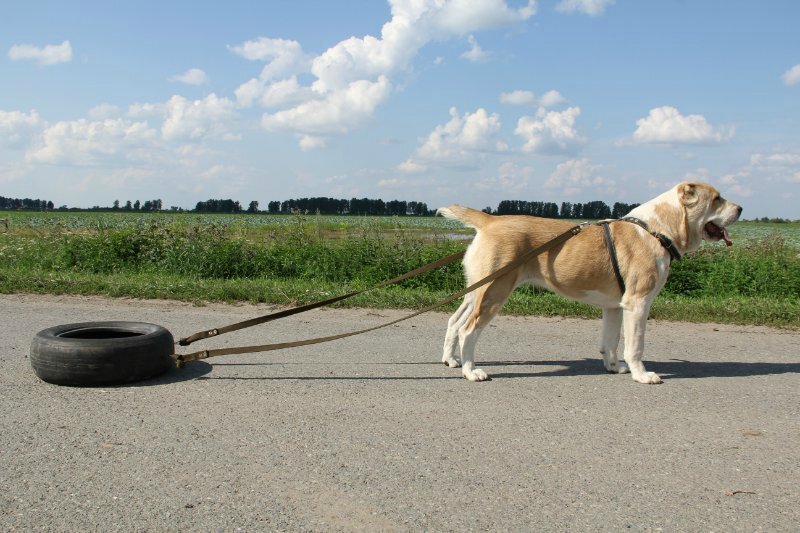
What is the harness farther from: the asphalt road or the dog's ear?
the asphalt road

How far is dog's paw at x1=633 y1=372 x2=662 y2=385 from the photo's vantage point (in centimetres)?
605

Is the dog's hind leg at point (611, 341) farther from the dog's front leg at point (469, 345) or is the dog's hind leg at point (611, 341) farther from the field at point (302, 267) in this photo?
the field at point (302, 267)

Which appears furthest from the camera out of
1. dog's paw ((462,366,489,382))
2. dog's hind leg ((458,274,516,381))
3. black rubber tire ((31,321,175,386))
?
dog's hind leg ((458,274,516,381))

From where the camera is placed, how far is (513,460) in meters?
4.15

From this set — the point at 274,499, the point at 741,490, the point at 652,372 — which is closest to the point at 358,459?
the point at 274,499

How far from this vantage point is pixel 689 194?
6.38 metres

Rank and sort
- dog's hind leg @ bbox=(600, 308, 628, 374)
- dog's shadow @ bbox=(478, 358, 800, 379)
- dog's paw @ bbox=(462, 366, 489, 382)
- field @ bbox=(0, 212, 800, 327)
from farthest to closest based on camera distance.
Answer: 1. field @ bbox=(0, 212, 800, 327)
2. dog's hind leg @ bbox=(600, 308, 628, 374)
3. dog's shadow @ bbox=(478, 358, 800, 379)
4. dog's paw @ bbox=(462, 366, 489, 382)

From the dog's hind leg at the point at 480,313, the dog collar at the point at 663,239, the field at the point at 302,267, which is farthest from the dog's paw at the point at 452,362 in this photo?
the field at the point at 302,267

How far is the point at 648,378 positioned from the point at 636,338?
396mm

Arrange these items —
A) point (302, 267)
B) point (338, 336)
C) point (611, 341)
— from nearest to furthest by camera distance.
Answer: point (338, 336) < point (611, 341) < point (302, 267)

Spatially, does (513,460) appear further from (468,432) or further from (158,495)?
(158,495)

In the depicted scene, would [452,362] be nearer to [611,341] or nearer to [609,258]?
[611,341]

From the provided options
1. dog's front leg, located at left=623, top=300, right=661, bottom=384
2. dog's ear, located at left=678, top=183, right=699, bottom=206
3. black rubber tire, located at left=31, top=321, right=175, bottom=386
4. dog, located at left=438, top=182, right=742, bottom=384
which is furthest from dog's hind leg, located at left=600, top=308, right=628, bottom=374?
black rubber tire, located at left=31, top=321, right=175, bottom=386

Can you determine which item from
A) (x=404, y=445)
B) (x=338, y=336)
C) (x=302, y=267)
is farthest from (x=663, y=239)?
(x=302, y=267)
